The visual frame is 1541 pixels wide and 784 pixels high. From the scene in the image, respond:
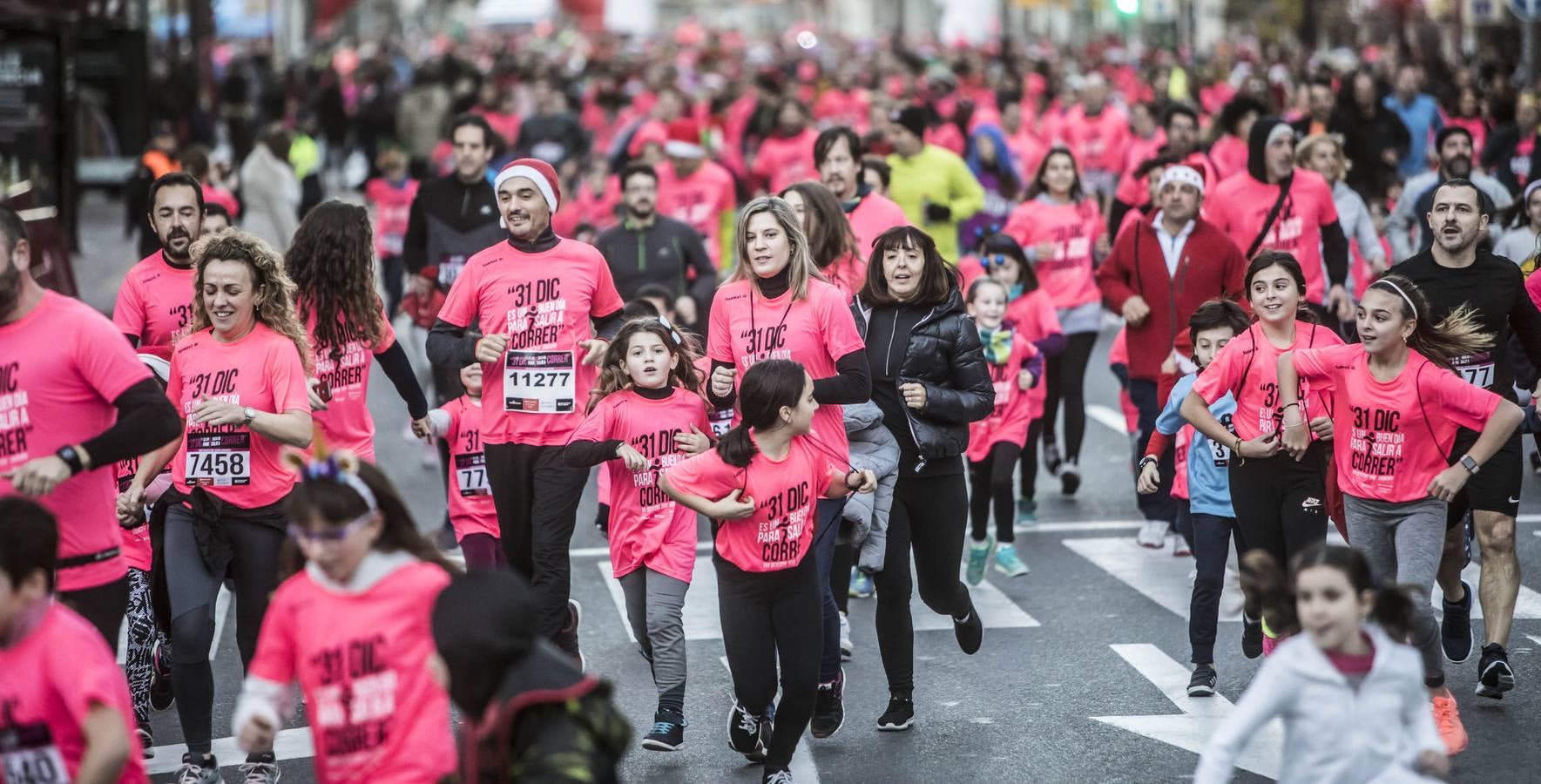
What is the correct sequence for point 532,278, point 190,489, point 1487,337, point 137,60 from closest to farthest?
point 190,489, point 1487,337, point 532,278, point 137,60

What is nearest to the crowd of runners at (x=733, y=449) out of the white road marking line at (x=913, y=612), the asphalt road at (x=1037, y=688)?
the asphalt road at (x=1037, y=688)

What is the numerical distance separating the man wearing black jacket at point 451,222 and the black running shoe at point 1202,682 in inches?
182

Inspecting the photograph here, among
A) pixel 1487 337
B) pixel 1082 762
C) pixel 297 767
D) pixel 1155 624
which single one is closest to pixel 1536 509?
pixel 1155 624

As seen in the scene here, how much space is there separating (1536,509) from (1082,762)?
5.55 meters

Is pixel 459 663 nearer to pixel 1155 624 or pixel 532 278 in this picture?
pixel 532 278

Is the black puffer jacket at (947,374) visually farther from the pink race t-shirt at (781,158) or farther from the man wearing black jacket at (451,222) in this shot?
the pink race t-shirt at (781,158)

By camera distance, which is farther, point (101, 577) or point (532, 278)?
point (532, 278)

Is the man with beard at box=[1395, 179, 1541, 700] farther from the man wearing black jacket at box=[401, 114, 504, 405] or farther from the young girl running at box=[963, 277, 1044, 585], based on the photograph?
the man wearing black jacket at box=[401, 114, 504, 405]

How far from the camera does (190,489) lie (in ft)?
22.9

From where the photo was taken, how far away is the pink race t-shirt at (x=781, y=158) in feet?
61.1

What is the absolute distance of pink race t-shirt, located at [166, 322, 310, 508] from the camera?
6.91 metres

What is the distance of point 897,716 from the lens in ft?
24.9

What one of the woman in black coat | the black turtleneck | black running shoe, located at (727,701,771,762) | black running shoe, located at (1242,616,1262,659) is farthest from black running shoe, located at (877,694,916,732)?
black running shoe, located at (1242,616,1262,659)

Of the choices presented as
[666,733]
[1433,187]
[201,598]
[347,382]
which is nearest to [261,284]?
[347,382]
